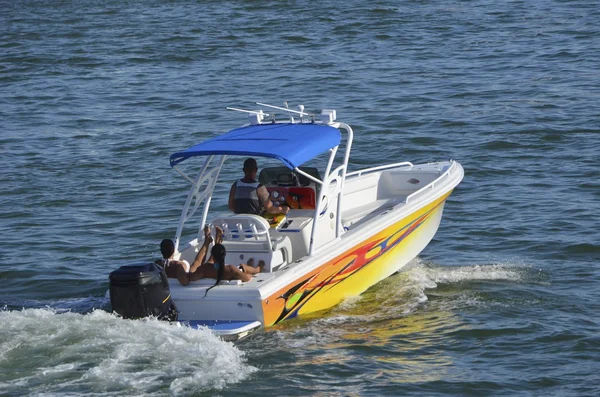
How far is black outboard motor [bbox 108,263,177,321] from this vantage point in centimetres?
998

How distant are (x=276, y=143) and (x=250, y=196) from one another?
2.92 ft

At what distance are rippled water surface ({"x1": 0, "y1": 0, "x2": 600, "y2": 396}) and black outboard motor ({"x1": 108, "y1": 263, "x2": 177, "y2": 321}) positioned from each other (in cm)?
20

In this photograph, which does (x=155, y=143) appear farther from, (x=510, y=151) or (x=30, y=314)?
(x=30, y=314)

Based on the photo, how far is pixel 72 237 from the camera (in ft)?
49.0

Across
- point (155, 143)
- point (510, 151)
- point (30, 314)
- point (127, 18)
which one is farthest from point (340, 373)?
point (127, 18)

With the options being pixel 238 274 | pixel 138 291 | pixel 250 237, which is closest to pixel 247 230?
pixel 250 237

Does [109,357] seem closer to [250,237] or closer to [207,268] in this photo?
[207,268]

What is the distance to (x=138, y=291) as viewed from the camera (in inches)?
393

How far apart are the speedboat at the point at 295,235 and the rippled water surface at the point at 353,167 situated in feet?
0.96

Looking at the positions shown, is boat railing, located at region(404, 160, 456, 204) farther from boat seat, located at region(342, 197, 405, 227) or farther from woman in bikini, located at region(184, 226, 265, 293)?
woman in bikini, located at region(184, 226, 265, 293)

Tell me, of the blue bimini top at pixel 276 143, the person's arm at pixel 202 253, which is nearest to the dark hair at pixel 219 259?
the person's arm at pixel 202 253

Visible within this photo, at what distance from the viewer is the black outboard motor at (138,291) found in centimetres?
998

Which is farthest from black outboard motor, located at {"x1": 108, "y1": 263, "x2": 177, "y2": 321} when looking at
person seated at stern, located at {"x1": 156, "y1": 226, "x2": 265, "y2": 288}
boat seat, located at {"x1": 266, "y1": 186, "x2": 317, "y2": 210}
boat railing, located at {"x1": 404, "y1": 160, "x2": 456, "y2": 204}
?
boat railing, located at {"x1": 404, "y1": 160, "x2": 456, "y2": 204}

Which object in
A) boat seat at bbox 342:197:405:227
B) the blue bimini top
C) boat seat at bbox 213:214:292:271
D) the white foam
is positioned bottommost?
the white foam
